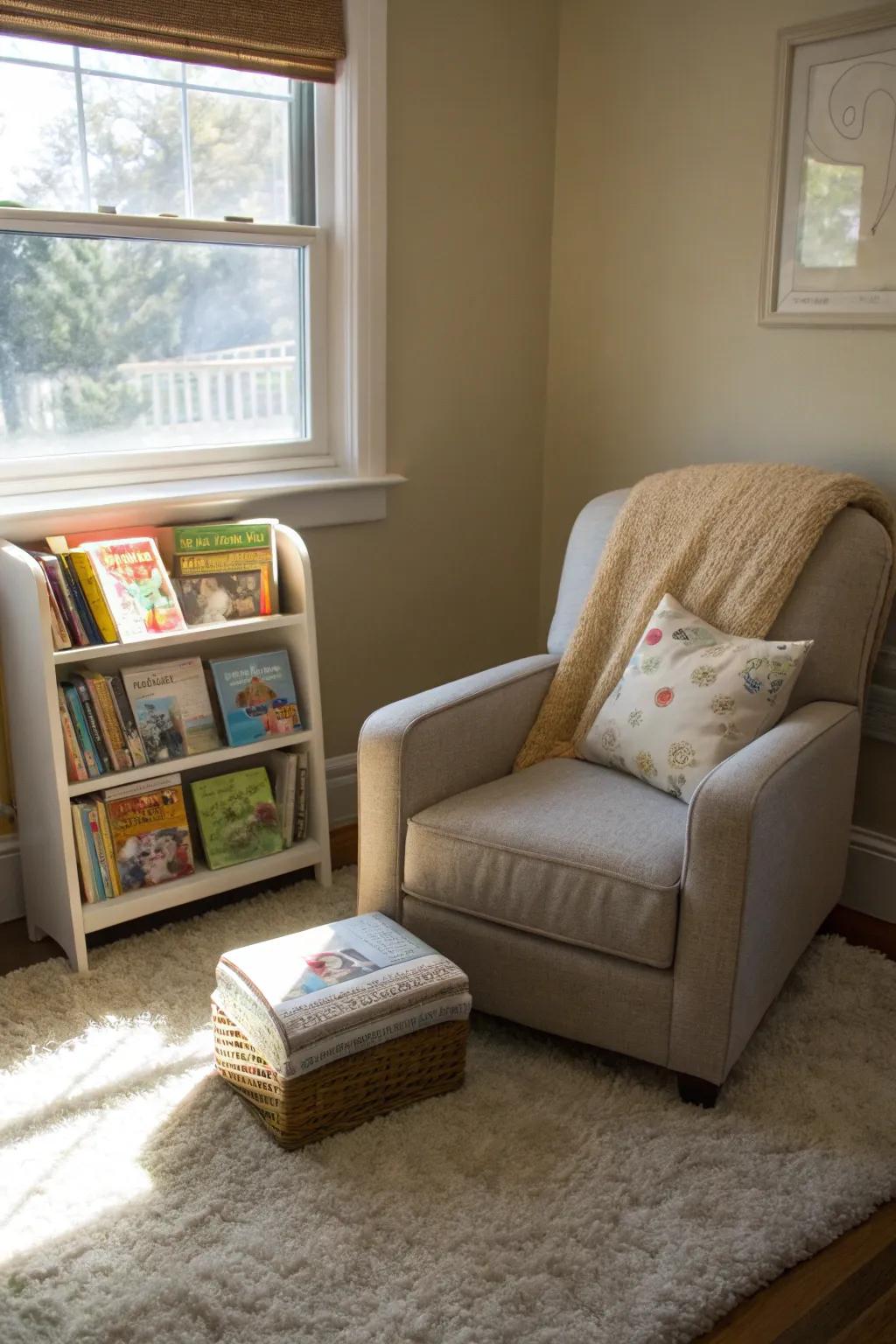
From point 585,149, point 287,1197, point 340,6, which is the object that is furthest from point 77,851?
point 585,149

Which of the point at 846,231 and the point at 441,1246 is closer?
the point at 441,1246

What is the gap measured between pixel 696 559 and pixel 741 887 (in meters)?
0.83

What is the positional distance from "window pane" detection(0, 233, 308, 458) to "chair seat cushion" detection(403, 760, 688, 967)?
112 cm

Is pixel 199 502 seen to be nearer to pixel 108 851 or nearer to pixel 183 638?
pixel 183 638

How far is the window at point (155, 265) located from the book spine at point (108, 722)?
1.58ft

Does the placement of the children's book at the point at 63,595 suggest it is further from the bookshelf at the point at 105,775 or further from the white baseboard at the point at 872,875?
the white baseboard at the point at 872,875

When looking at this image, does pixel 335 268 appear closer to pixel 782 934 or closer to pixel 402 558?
pixel 402 558

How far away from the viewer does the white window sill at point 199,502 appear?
2.49 meters

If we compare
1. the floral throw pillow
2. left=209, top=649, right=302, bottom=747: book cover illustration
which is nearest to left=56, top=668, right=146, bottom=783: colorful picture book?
left=209, top=649, right=302, bottom=747: book cover illustration

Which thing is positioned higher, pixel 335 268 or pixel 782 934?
pixel 335 268

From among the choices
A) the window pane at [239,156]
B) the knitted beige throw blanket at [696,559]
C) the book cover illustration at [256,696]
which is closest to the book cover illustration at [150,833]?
the book cover illustration at [256,696]

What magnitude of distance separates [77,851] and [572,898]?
1.02 metres

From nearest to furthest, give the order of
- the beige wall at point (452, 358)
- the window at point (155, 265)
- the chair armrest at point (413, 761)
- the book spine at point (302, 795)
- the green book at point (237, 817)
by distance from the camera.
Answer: the chair armrest at point (413, 761)
the window at point (155, 265)
the green book at point (237, 817)
the book spine at point (302, 795)
the beige wall at point (452, 358)

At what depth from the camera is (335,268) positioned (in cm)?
289
